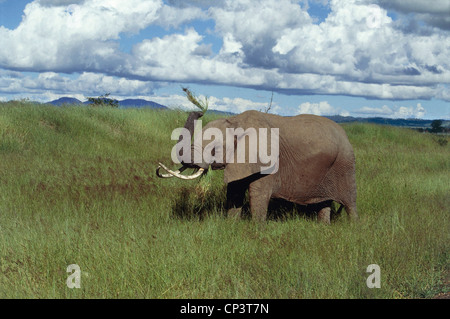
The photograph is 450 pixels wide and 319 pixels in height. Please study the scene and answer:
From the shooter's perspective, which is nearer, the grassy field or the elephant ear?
the grassy field

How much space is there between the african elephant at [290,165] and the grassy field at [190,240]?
32 centimetres

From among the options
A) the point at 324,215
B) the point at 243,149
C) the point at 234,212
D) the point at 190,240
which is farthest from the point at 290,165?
the point at 190,240

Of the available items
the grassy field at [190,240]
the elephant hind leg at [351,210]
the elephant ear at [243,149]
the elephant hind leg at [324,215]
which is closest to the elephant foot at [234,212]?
the grassy field at [190,240]

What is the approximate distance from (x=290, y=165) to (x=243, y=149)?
836 mm

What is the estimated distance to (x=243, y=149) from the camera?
5.52 metres

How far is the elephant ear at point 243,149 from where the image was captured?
550 centimetres

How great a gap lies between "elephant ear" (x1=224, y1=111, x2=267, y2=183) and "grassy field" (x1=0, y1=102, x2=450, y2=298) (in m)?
0.58

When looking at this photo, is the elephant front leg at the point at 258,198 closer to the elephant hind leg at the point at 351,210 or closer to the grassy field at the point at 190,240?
the grassy field at the point at 190,240

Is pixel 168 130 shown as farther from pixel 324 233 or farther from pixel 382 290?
pixel 382 290

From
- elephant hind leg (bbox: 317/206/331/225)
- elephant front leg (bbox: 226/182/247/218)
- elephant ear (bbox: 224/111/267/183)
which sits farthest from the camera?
elephant hind leg (bbox: 317/206/331/225)

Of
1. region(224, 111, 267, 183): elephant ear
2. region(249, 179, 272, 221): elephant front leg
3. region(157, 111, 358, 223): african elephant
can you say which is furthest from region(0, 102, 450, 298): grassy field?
region(224, 111, 267, 183): elephant ear

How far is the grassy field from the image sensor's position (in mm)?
4027

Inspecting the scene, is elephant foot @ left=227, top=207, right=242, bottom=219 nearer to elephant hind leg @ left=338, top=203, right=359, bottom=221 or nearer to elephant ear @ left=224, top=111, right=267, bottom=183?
elephant ear @ left=224, top=111, right=267, bottom=183

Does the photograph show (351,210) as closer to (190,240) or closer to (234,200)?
(234,200)
